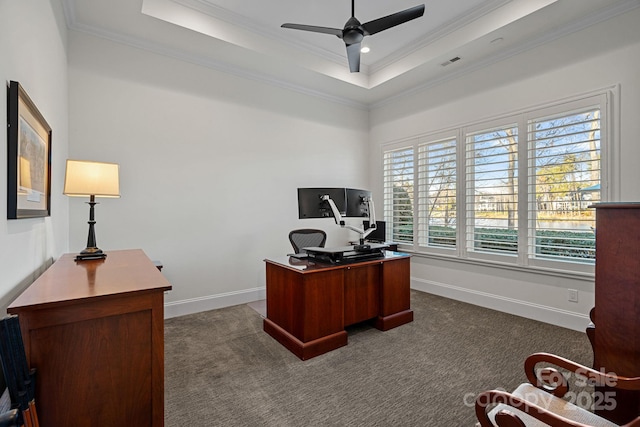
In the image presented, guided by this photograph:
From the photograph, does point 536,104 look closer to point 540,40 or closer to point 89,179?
point 540,40

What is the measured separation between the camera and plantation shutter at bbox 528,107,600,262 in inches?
121

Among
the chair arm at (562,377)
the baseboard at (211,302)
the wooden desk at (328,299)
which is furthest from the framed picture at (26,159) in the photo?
the chair arm at (562,377)

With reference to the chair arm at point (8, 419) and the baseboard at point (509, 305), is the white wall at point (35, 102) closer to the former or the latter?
the chair arm at point (8, 419)

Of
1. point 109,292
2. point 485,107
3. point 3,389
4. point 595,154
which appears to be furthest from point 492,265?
point 3,389

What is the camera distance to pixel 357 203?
3.16 metres

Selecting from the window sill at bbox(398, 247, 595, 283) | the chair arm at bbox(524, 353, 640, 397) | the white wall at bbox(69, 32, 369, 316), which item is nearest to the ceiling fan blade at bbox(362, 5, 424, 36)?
the white wall at bbox(69, 32, 369, 316)

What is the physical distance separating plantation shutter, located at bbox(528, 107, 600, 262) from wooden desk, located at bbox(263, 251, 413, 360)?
167 centimetres

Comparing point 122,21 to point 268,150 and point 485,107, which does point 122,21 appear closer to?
point 268,150

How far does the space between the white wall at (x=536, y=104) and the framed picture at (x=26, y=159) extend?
4488 millimetres

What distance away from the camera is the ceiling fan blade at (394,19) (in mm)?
2523

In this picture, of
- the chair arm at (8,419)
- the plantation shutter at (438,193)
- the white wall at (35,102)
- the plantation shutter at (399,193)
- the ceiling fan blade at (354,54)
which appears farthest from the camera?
the plantation shutter at (399,193)

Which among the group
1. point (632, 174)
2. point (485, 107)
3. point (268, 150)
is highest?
point (485, 107)

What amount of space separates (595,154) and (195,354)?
441 centimetres

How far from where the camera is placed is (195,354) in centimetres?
268
